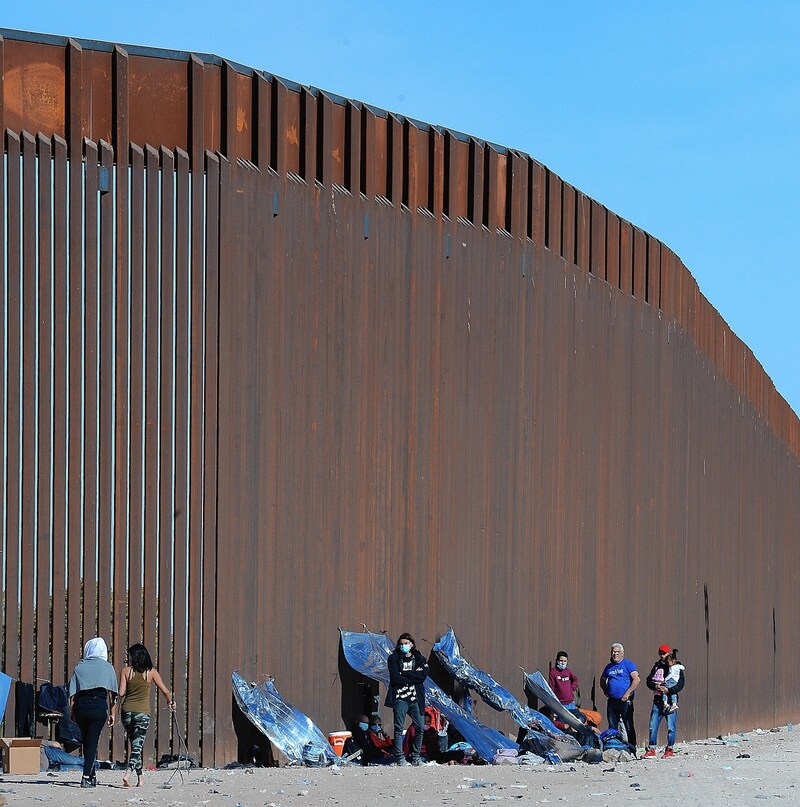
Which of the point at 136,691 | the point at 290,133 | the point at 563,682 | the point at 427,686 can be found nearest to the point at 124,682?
the point at 136,691

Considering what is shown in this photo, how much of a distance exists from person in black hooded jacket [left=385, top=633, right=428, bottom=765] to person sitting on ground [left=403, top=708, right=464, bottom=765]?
0.92 feet

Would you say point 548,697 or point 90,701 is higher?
point 90,701

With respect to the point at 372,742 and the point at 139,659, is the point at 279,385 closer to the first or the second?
the point at 372,742

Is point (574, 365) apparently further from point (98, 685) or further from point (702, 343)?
point (98, 685)

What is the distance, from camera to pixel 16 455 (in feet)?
51.9

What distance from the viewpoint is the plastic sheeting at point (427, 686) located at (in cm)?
1789

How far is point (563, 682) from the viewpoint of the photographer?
71.8 ft

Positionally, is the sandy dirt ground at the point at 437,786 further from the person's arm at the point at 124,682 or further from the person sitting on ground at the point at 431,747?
the person's arm at the point at 124,682

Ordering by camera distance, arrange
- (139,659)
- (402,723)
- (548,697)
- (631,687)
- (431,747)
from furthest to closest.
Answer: (548,697), (631,687), (431,747), (402,723), (139,659)

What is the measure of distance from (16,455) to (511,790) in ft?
19.7

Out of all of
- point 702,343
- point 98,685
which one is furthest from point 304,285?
point 702,343

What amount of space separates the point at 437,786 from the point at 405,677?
7.68 ft

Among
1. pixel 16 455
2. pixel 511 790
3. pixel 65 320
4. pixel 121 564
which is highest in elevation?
pixel 65 320

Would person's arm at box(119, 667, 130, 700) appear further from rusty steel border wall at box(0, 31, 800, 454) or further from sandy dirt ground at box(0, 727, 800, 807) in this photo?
rusty steel border wall at box(0, 31, 800, 454)
